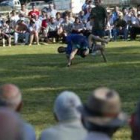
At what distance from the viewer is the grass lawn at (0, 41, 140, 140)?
10.7m

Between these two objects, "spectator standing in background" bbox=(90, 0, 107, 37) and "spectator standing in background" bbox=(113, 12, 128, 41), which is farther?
"spectator standing in background" bbox=(113, 12, 128, 41)

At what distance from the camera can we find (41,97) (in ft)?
39.5

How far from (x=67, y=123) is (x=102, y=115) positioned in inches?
43.1

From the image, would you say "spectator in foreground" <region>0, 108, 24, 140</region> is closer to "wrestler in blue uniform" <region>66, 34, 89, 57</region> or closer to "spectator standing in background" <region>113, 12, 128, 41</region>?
"wrestler in blue uniform" <region>66, 34, 89, 57</region>

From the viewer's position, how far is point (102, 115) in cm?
404

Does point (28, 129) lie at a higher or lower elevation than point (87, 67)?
higher

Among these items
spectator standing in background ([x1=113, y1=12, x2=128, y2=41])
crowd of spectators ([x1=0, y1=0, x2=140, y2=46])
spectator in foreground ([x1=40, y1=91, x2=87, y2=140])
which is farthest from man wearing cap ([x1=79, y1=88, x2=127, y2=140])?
spectator standing in background ([x1=113, y1=12, x2=128, y2=41])

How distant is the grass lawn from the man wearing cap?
435cm

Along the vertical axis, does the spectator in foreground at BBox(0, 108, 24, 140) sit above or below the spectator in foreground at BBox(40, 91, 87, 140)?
above

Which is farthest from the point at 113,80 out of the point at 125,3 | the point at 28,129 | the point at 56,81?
the point at 125,3

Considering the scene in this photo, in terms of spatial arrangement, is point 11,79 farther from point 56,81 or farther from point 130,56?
point 130,56

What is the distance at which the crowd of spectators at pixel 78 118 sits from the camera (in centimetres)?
318

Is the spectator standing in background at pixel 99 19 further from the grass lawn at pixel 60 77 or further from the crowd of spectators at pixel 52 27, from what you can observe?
the crowd of spectators at pixel 52 27

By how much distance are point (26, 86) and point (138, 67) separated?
412 centimetres
